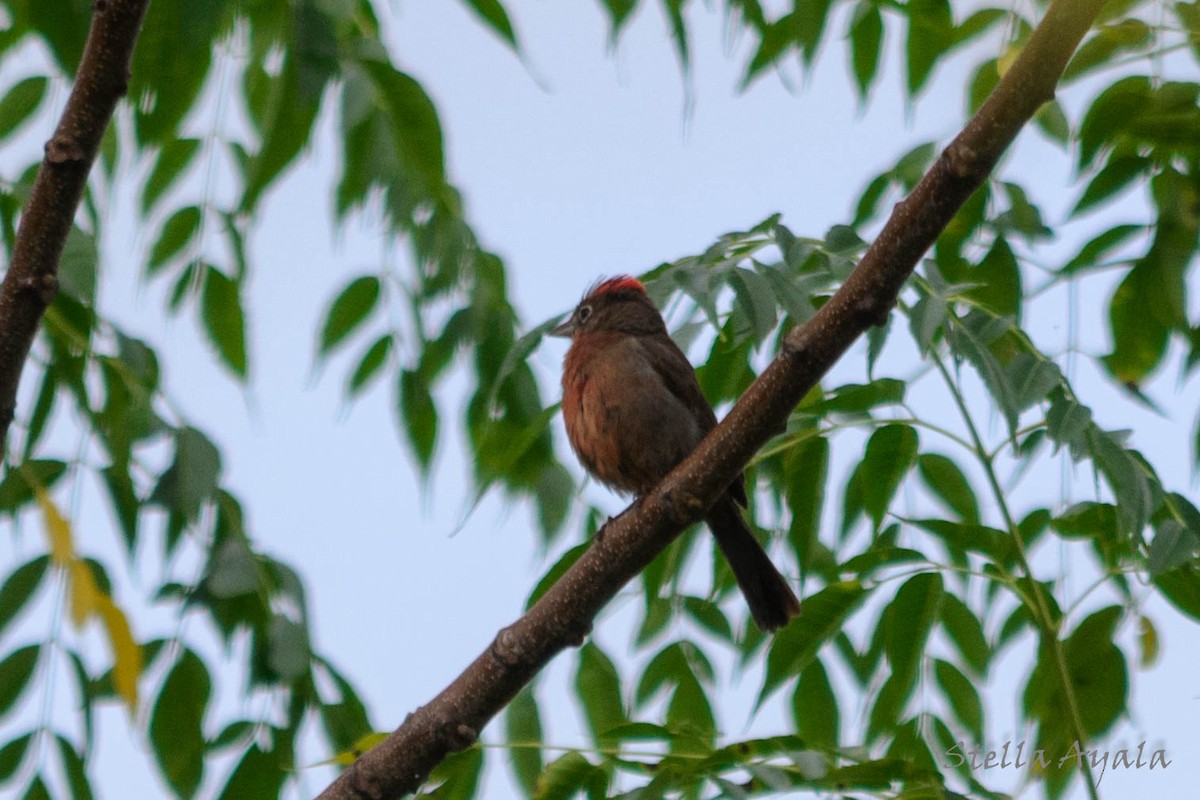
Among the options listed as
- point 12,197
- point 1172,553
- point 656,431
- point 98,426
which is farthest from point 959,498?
point 12,197

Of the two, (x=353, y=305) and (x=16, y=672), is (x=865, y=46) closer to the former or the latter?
(x=353, y=305)

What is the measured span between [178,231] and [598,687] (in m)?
1.54

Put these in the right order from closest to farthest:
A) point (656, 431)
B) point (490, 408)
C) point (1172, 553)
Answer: point (1172, 553), point (490, 408), point (656, 431)

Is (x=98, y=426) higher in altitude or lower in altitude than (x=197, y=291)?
lower

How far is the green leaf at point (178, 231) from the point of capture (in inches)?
132

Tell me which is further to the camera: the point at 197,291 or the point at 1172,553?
the point at 197,291

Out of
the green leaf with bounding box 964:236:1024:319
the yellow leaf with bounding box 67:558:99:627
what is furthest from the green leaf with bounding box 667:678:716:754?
the yellow leaf with bounding box 67:558:99:627

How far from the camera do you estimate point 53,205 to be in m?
2.28

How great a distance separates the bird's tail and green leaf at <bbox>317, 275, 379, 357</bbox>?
1345 mm

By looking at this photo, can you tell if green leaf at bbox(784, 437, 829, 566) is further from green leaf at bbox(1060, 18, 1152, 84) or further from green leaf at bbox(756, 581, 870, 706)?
green leaf at bbox(1060, 18, 1152, 84)

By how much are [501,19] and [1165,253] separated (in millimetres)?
1607

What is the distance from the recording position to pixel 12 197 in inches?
113

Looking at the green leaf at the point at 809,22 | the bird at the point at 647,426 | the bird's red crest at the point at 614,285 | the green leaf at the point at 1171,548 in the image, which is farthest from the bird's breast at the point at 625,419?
the green leaf at the point at 1171,548

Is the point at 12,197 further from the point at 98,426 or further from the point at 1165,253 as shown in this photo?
the point at 1165,253
